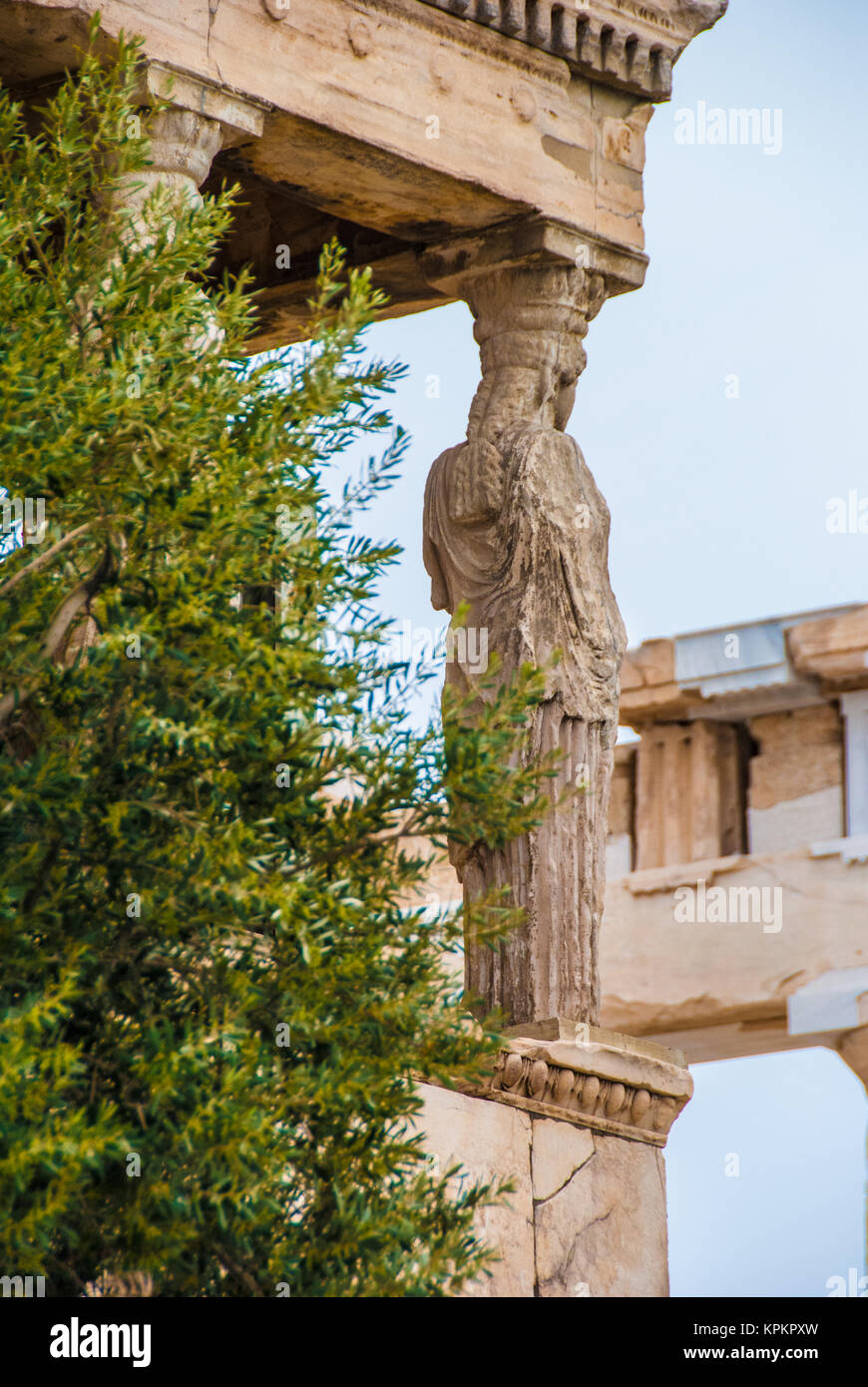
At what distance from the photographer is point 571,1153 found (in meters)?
7.69

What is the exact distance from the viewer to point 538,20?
28.3 ft

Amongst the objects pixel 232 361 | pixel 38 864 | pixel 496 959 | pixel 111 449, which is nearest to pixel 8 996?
pixel 38 864

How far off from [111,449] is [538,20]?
387 centimetres

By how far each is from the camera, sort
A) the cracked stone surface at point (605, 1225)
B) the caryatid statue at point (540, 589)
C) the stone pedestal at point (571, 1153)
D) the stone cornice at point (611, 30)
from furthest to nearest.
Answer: the stone cornice at point (611, 30) < the caryatid statue at point (540, 589) < the cracked stone surface at point (605, 1225) < the stone pedestal at point (571, 1153)

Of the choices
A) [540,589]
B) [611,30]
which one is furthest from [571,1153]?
[611,30]

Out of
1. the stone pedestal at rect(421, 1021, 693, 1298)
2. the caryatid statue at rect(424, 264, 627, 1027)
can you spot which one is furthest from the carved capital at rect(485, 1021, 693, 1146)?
the caryatid statue at rect(424, 264, 627, 1027)

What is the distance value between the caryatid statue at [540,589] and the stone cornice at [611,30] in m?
0.71

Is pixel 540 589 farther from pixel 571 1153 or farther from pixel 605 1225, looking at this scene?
pixel 605 1225

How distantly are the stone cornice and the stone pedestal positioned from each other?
3199mm

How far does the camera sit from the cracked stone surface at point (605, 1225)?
7500 millimetres

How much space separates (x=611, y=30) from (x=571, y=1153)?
372 cm

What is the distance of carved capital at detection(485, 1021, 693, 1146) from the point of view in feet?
24.8

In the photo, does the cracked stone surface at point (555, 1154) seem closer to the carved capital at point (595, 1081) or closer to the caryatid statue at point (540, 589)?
the carved capital at point (595, 1081)

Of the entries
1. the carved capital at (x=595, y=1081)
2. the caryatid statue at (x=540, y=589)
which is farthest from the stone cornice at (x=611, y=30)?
the carved capital at (x=595, y=1081)
